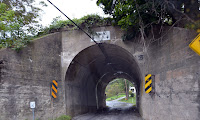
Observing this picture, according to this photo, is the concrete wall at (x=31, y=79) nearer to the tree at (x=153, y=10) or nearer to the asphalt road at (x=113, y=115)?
the asphalt road at (x=113, y=115)

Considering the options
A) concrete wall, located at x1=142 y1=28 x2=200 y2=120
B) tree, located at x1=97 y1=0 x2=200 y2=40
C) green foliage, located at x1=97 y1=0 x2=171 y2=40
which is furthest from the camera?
green foliage, located at x1=97 y1=0 x2=171 y2=40

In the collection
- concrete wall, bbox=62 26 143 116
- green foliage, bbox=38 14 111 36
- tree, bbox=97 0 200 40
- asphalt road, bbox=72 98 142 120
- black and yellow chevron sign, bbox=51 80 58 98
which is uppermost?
green foliage, bbox=38 14 111 36

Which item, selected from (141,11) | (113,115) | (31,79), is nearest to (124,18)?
(141,11)

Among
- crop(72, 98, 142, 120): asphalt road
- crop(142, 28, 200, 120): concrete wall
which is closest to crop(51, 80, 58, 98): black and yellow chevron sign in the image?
crop(72, 98, 142, 120): asphalt road

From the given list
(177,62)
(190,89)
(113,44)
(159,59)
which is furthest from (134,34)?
(190,89)

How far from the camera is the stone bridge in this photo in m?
5.49

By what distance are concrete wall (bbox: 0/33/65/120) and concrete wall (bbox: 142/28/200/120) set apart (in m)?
5.30

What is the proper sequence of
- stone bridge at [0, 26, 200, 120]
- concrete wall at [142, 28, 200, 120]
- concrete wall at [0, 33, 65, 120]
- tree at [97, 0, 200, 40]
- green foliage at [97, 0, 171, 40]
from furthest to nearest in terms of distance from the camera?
concrete wall at [0, 33, 65, 120]
green foliage at [97, 0, 171, 40]
tree at [97, 0, 200, 40]
stone bridge at [0, 26, 200, 120]
concrete wall at [142, 28, 200, 120]

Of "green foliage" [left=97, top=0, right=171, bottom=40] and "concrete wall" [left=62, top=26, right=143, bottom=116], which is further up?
"green foliage" [left=97, top=0, right=171, bottom=40]

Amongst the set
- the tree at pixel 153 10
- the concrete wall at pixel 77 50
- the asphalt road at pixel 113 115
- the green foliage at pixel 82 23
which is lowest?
the asphalt road at pixel 113 115

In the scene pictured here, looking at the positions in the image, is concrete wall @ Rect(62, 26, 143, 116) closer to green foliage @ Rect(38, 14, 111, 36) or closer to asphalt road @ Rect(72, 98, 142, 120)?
green foliage @ Rect(38, 14, 111, 36)

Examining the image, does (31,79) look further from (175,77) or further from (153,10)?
(175,77)

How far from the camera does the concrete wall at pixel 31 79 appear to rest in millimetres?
7270

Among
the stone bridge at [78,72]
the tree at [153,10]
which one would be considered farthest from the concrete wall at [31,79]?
the tree at [153,10]
